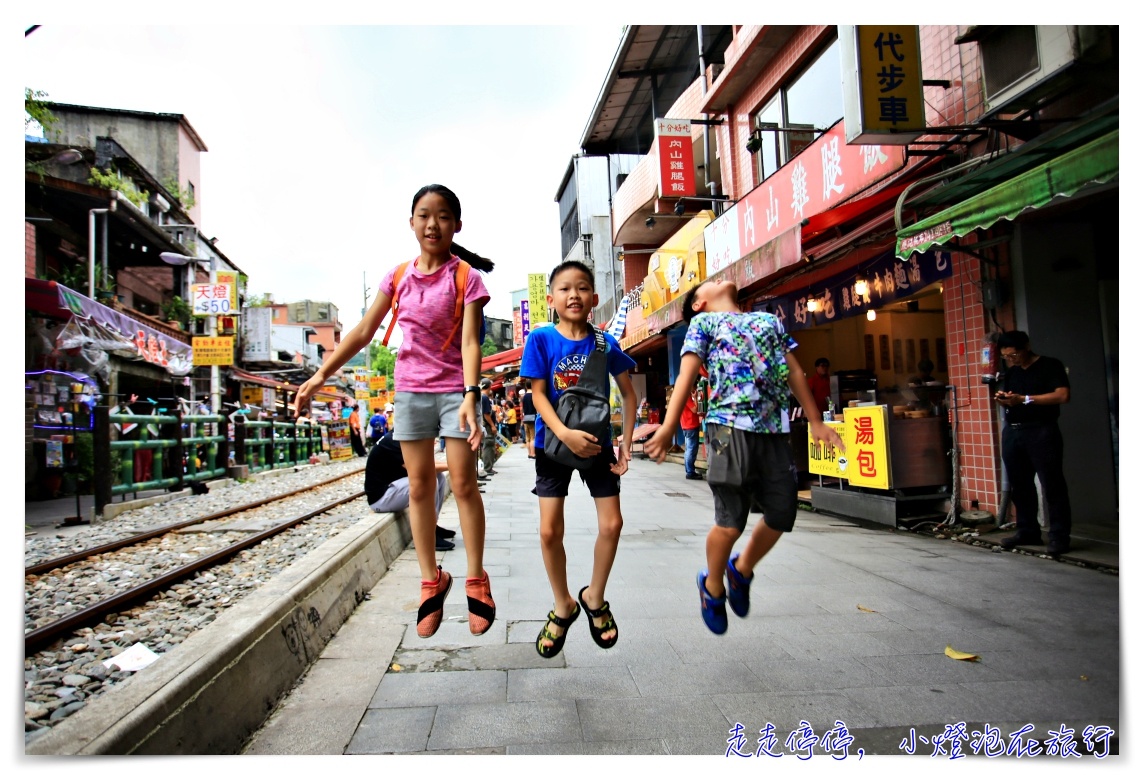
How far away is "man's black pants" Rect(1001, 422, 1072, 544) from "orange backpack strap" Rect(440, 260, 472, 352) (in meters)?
4.81

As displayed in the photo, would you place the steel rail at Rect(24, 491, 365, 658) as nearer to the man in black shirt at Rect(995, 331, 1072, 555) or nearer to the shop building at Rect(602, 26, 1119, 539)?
the shop building at Rect(602, 26, 1119, 539)

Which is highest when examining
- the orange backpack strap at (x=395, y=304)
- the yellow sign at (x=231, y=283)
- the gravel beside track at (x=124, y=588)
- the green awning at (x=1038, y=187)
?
the yellow sign at (x=231, y=283)

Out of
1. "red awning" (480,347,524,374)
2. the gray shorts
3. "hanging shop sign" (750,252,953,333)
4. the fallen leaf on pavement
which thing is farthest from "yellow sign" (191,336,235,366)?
the fallen leaf on pavement

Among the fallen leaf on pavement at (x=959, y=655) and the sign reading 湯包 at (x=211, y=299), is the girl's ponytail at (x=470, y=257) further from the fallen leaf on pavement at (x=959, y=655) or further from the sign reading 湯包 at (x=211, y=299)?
the sign reading 湯包 at (x=211, y=299)

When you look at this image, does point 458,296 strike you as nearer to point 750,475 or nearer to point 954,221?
point 750,475

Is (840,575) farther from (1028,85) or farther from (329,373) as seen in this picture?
(329,373)

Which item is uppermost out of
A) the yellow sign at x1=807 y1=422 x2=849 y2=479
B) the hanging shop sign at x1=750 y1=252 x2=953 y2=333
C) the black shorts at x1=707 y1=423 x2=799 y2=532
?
the hanging shop sign at x1=750 y1=252 x2=953 y2=333

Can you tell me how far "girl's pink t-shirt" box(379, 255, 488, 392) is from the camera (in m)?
2.51

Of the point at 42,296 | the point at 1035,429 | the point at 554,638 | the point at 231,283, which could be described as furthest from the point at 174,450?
the point at 1035,429

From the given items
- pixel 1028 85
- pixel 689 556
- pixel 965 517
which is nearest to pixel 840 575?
pixel 689 556

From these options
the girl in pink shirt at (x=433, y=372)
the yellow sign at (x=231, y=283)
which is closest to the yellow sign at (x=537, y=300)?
the yellow sign at (x=231, y=283)

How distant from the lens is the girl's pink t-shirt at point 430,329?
2514 mm

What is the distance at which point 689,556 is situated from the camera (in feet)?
18.1

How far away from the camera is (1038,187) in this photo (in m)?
2.50
